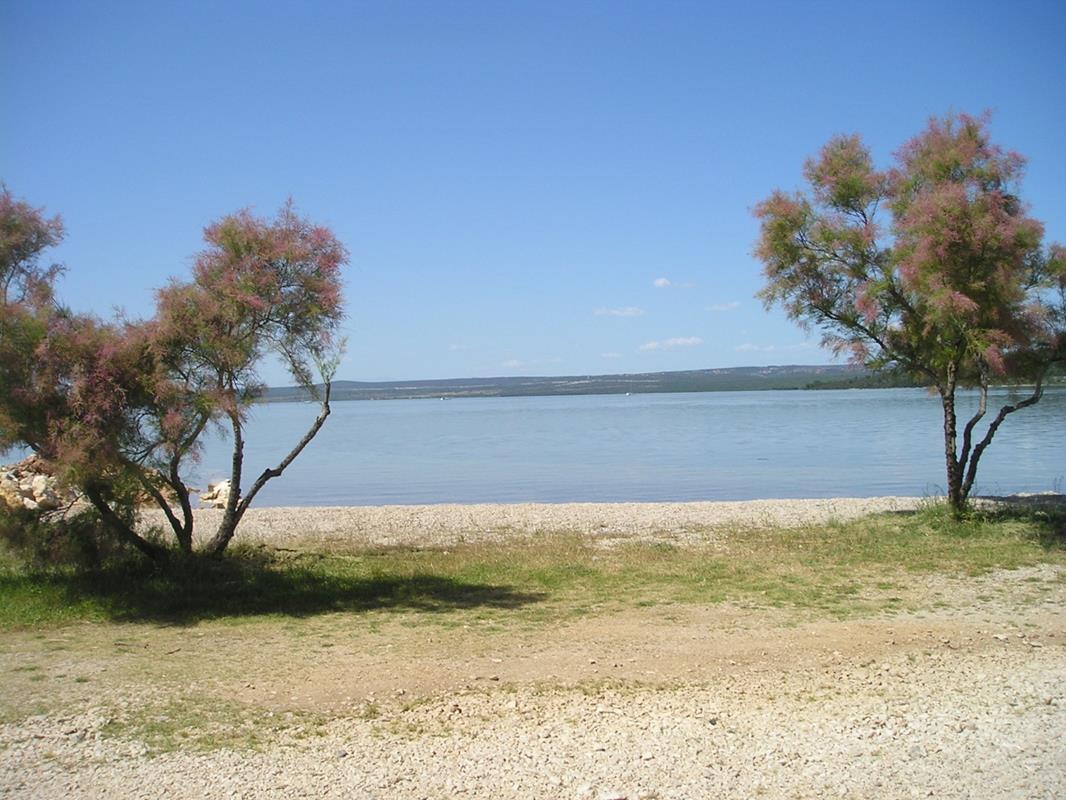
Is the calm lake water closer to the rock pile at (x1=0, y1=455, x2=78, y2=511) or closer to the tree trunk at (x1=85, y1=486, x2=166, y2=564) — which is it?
the tree trunk at (x1=85, y1=486, x2=166, y2=564)

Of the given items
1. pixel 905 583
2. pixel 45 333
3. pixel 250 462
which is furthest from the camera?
pixel 250 462

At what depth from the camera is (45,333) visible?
456 inches

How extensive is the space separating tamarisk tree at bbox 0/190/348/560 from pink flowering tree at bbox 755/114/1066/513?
9.74 meters

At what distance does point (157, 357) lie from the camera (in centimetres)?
1205

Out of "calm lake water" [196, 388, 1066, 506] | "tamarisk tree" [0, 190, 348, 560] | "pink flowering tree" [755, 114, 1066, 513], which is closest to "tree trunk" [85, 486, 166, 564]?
"tamarisk tree" [0, 190, 348, 560]

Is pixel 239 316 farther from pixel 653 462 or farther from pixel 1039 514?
pixel 653 462

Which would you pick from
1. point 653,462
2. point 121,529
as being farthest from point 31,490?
point 653,462

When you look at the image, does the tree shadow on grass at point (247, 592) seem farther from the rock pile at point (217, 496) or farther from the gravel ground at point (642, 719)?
the rock pile at point (217, 496)

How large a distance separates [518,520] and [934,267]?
10681 mm

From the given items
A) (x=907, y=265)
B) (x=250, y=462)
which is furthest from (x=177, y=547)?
(x=250, y=462)

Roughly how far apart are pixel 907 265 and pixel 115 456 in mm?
12994

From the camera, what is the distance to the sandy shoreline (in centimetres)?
1950

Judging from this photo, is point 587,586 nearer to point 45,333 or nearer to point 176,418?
point 176,418

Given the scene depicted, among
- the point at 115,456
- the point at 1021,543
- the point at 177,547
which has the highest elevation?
the point at 115,456
